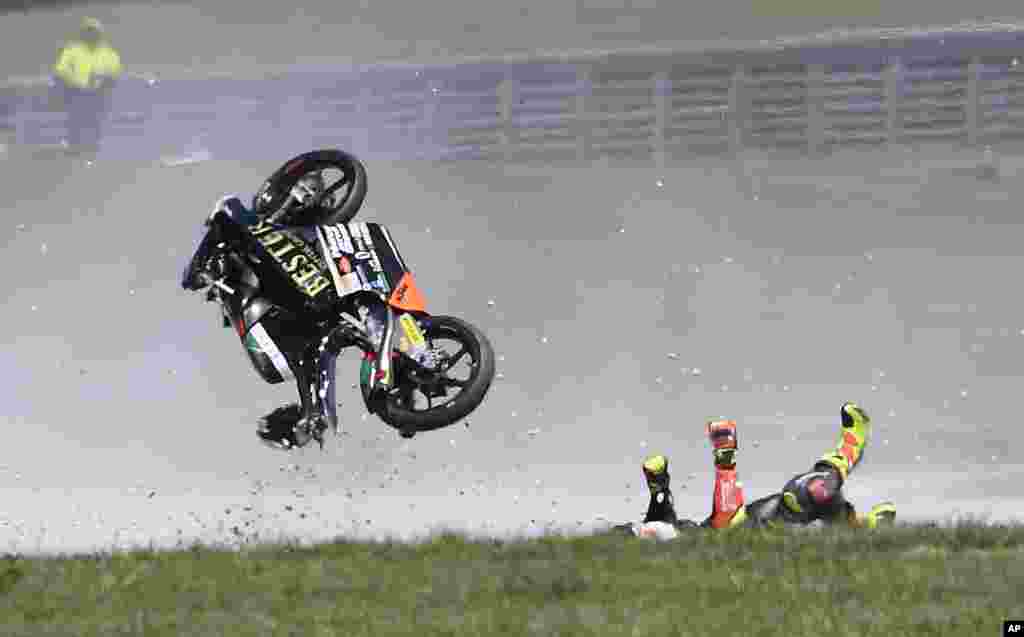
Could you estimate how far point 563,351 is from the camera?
50.8ft

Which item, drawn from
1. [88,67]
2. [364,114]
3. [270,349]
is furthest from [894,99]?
[270,349]

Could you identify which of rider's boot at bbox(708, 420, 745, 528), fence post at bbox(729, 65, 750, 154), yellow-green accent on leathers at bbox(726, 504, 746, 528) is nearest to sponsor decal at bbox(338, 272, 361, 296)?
rider's boot at bbox(708, 420, 745, 528)

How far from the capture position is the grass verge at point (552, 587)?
8.07m

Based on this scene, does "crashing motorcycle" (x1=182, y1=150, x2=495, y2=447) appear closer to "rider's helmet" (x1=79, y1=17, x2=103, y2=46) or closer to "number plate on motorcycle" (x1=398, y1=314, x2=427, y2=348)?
"number plate on motorcycle" (x1=398, y1=314, x2=427, y2=348)

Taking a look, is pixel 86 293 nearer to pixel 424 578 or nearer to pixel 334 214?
pixel 334 214

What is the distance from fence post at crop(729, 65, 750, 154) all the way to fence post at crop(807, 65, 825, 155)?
64cm

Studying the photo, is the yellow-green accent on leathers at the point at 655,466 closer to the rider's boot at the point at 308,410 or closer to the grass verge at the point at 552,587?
the grass verge at the point at 552,587

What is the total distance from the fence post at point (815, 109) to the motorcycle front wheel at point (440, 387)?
11.3m

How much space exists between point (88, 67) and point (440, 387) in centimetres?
1478

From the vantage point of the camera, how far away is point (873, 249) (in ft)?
59.0

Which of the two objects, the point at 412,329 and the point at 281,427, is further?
the point at 281,427

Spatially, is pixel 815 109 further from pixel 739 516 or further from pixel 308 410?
pixel 739 516

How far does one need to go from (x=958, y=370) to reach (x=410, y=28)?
1684cm

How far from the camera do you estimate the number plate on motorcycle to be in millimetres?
11062
